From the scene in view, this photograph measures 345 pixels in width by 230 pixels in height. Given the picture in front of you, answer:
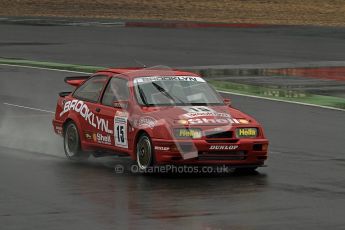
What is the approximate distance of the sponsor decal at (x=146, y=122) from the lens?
48.3 ft

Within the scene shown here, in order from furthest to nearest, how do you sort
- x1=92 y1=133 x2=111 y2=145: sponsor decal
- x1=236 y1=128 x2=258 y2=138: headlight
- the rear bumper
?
x1=92 y1=133 x2=111 y2=145: sponsor decal → x1=236 y1=128 x2=258 y2=138: headlight → the rear bumper

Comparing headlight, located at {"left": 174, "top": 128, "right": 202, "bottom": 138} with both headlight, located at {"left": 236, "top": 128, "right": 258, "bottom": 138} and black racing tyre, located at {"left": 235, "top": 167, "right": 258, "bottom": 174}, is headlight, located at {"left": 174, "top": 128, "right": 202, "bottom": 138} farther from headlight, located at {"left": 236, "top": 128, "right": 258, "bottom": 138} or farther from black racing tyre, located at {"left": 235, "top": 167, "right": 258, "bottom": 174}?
black racing tyre, located at {"left": 235, "top": 167, "right": 258, "bottom": 174}

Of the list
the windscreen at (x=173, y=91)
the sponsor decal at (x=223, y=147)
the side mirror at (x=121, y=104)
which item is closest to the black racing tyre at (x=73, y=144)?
the side mirror at (x=121, y=104)

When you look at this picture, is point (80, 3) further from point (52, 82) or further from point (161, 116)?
point (161, 116)

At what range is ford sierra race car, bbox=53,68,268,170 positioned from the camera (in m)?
14.5

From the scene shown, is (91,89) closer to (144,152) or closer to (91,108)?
(91,108)

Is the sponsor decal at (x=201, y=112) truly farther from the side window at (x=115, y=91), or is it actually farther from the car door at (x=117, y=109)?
the side window at (x=115, y=91)

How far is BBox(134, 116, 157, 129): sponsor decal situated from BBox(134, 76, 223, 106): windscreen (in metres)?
0.42

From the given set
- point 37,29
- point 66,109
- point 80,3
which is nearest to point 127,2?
point 80,3

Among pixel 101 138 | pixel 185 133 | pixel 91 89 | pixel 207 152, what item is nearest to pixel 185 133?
pixel 185 133

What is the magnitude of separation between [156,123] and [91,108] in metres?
1.71

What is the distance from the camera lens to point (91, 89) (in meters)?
16.8

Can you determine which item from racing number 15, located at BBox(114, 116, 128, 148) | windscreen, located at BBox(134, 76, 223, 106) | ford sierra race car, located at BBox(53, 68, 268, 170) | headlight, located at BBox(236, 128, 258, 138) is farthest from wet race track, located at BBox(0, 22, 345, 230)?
windscreen, located at BBox(134, 76, 223, 106)

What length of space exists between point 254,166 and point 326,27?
117 ft
